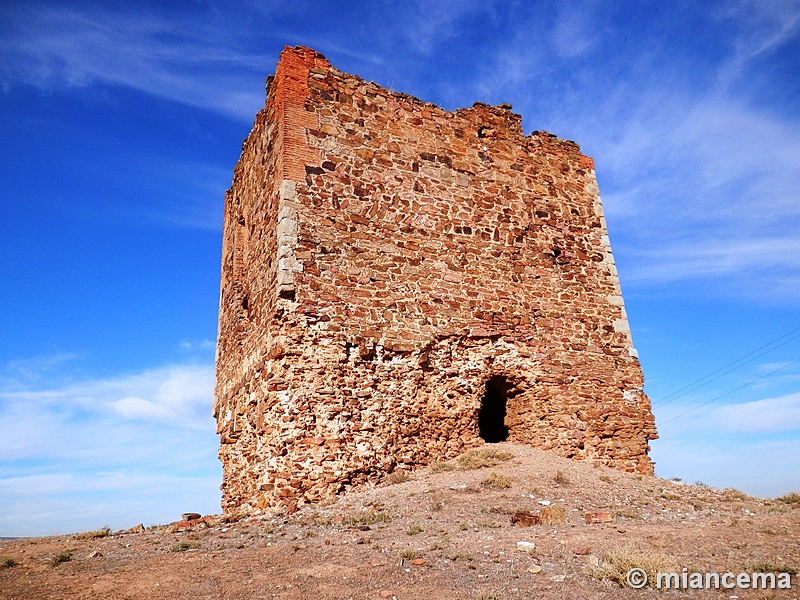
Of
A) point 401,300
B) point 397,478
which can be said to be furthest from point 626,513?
point 401,300

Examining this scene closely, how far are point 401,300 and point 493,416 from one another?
3519 millimetres

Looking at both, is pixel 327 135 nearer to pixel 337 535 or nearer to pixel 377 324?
pixel 377 324

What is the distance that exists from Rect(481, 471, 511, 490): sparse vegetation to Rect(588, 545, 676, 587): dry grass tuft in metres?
2.82

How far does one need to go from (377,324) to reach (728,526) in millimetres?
5149

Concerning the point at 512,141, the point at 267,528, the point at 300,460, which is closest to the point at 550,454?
the point at 300,460

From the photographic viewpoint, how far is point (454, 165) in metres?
10.6

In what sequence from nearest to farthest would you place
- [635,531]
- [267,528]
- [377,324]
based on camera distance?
1. [635,531]
2. [267,528]
3. [377,324]

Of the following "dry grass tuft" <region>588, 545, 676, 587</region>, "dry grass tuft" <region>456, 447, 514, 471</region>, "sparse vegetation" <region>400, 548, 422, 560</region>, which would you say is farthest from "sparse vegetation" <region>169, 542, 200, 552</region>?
"dry grass tuft" <region>456, 447, 514, 471</region>

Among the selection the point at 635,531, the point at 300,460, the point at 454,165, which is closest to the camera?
the point at 635,531

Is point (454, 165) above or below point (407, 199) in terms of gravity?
above

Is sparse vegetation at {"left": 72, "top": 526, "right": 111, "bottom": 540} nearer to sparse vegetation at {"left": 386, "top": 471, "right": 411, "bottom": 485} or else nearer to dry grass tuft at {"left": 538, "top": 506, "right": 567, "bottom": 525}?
sparse vegetation at {"left": 386, "top": 471, "right": 411, "bottom": 485}

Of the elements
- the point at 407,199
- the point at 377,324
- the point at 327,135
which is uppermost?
the point at 327,135

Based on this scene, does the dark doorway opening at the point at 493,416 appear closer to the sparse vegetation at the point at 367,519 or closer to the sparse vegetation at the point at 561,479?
the sparse vegetation at the point at 561,479

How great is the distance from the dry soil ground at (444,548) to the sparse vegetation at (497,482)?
49mm
